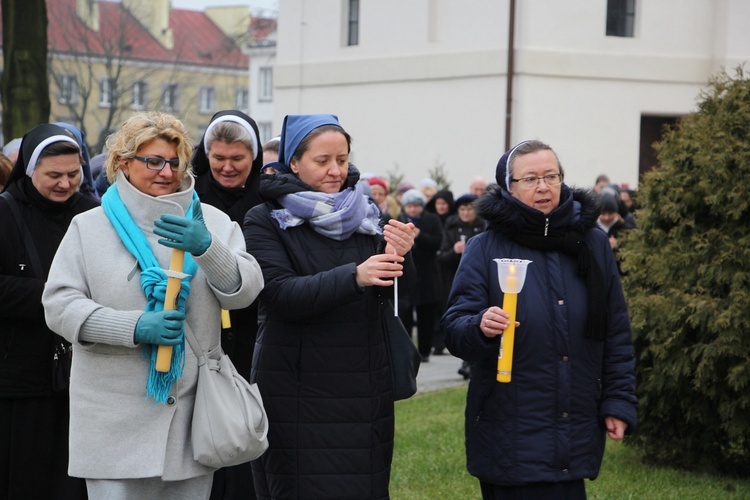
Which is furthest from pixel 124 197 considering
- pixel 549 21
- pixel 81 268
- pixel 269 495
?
pixel 549 21

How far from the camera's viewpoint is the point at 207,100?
79.4 metres

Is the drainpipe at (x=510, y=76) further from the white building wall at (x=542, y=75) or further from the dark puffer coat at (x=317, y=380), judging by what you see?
the dark puffer coat at (x=317, y=380)

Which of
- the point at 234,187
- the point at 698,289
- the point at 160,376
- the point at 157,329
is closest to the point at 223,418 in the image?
the point at 160,376

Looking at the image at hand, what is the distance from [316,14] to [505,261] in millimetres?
25471

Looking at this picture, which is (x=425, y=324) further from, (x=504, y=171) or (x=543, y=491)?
(x=543, y=491)

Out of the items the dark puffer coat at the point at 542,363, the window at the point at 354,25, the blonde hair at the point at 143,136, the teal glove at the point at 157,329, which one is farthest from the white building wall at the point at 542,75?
the teal glove at the point at 157,329

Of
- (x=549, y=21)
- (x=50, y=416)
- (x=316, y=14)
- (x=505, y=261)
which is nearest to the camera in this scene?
(x=505, y=261)

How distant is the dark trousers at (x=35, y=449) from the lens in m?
5.46

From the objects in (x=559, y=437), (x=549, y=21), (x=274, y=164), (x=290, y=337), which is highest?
(x=549, y=21)

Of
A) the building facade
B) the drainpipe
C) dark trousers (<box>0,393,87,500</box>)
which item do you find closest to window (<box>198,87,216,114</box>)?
the building facade

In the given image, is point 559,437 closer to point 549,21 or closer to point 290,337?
point 290,337

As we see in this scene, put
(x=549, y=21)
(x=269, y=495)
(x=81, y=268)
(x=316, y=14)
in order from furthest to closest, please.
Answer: (x=316, y=14) < (x=549, y=21) < (x=269, y=495) < (x=81, y=268)

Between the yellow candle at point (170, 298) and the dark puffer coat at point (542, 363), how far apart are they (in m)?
1.17

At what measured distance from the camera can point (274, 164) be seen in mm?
5090
